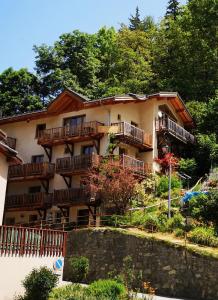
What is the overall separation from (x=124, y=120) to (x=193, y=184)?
7.70 metres

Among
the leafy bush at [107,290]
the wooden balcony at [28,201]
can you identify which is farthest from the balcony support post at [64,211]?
the leafy bush at [107,290]

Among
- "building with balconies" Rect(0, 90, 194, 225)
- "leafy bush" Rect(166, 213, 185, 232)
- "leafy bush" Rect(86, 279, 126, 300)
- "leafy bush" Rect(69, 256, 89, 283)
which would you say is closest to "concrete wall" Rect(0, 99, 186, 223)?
"building with balconies" Rect(0, 90, 194, 225)

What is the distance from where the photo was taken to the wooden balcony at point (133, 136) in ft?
126

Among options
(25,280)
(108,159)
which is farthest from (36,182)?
(25,280)

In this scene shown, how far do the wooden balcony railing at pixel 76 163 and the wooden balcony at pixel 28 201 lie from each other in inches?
91.7

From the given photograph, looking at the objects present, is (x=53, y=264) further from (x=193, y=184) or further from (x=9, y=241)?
(x=193, y=184)

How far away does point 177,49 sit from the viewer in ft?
188

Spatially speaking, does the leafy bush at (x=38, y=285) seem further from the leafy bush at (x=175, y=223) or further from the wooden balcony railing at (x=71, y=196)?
the wooden balcony railing at (x=71, y=196)

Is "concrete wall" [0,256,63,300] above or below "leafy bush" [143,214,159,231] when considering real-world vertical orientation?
below

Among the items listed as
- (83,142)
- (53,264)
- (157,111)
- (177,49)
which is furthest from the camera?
(177,49)

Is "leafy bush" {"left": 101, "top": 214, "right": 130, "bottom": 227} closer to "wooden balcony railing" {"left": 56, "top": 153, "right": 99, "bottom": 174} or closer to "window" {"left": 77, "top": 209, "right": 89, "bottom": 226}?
"window" {"left": 77, "top": 209, "right": 89, "bottom": 226}

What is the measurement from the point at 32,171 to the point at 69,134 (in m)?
4.30

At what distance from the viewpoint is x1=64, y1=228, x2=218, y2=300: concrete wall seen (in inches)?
942

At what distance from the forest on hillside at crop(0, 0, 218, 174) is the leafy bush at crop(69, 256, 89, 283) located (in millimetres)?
24191
